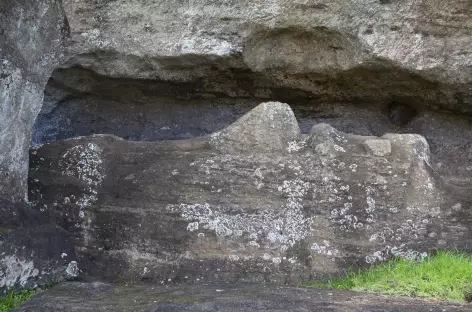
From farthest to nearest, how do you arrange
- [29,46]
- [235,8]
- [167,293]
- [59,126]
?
[59,126] < [235,8] < [29,46] < [167,293]

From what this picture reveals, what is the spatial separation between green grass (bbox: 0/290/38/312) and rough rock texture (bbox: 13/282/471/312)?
0.09 meters

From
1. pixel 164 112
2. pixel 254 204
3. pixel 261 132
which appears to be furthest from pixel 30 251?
pixel 164 112

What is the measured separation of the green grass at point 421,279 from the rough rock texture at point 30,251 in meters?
1.52

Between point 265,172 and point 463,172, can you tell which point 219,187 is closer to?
point 265,172

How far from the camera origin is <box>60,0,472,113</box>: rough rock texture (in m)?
5.14

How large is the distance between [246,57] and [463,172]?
190cm

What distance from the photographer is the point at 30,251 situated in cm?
392

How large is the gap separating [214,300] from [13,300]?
1.09 metres

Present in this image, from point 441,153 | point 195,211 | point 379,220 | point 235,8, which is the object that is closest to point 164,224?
point 195,211

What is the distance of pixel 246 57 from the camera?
5.38 metres

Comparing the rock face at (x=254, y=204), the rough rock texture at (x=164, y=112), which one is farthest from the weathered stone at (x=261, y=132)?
the rough rock texture at (x=164, y=112)

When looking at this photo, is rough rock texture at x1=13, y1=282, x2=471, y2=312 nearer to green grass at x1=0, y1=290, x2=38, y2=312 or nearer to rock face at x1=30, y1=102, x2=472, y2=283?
green grass at x1=0, y1=290, x2=38, y2=312

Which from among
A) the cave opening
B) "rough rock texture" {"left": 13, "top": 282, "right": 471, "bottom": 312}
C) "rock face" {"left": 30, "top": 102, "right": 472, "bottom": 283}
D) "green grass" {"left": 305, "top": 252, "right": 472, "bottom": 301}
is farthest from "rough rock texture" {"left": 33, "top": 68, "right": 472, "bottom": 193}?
"rough rock texture" {"left": 13, "top": 282, "right": 471, "bottom": 312}

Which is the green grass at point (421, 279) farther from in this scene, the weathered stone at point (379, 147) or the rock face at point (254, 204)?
the weathered stone at point (379, 147)
